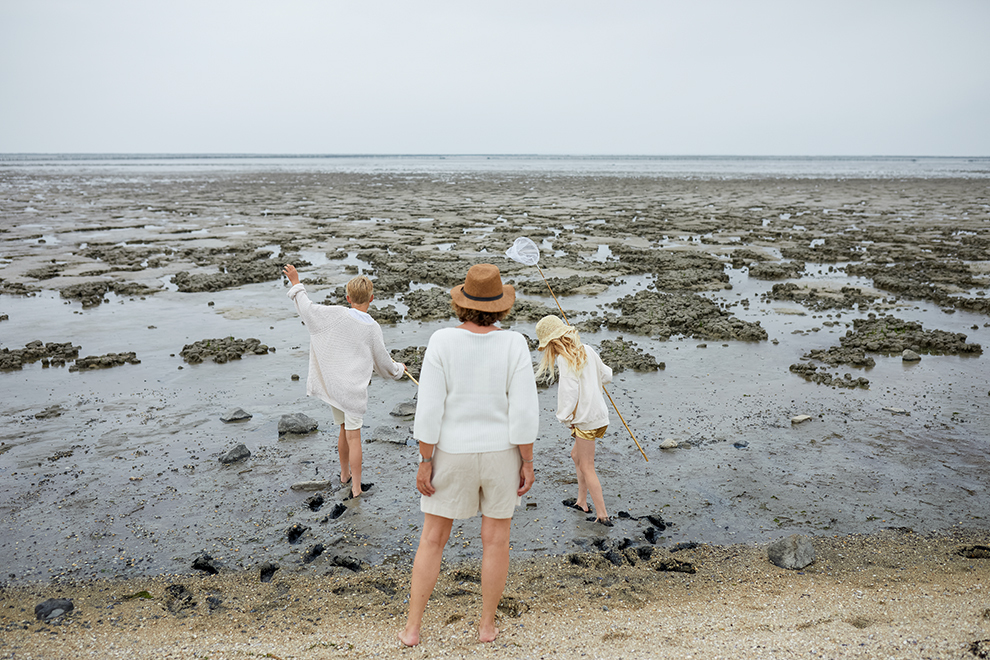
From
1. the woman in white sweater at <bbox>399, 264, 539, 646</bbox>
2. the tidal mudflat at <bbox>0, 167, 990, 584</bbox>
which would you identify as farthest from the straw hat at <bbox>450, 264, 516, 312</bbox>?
the tidal mudflat at <bbox>0, 167, 990, 584</bbox>

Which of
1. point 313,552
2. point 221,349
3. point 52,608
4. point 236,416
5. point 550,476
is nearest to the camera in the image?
point 52,608

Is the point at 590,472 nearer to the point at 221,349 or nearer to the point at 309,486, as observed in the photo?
the point at 309,486

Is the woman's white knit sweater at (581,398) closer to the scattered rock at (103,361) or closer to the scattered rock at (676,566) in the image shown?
the scattered rock at (676,566)

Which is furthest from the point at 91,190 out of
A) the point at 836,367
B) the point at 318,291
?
the point at 836,367

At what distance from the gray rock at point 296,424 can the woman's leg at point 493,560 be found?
3539 millimetres

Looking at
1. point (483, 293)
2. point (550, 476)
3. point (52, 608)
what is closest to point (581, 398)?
point (550, 476)

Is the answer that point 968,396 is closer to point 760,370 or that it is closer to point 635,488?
point 760,370

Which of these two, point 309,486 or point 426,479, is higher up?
point 426,479

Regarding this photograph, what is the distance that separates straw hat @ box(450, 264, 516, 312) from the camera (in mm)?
2988

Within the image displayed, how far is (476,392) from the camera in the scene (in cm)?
297

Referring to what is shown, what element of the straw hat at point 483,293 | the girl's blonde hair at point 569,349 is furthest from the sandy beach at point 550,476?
the straw hat at point 483,293

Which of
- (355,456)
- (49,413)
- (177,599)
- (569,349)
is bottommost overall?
(177,599)

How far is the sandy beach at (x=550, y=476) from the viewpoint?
335cm

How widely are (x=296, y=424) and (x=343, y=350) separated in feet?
6.18
